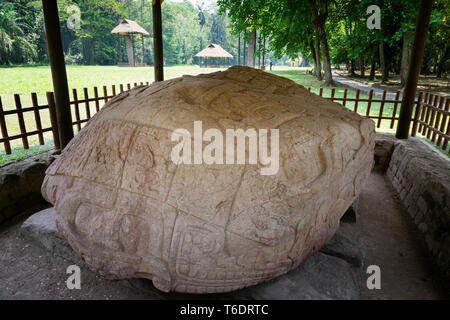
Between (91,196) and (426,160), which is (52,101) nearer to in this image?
(91,196)

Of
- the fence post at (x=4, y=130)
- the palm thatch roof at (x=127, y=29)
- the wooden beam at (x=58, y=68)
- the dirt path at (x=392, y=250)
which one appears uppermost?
the palm thatch roof at (x=127, y=29)

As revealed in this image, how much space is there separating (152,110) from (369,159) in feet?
5.83

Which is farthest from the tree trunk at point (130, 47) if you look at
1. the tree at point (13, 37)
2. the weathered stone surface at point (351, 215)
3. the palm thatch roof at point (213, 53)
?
the weathered stone surface at point (351, 215)

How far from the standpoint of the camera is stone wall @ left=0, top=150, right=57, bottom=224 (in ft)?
9.87

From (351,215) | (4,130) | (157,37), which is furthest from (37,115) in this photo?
(351,215)

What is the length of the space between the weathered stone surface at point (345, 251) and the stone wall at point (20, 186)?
3021 millimetres

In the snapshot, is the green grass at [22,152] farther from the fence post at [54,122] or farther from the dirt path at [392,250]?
the dirt path at [392,250]

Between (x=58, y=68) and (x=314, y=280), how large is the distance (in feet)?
12.3

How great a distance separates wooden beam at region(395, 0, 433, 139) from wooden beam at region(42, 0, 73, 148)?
4.83 metres

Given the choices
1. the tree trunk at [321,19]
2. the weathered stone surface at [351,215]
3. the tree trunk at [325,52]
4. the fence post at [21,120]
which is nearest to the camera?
the weathered stone surface at [351,215]

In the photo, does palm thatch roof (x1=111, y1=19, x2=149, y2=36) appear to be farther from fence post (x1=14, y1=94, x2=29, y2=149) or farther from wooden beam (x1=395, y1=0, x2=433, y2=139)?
wooden beam (x1=395, y1=0, x2=433, y2=139)

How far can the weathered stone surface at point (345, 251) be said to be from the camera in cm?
224

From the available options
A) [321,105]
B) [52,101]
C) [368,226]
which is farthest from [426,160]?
[52,101]

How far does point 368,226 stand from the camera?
→ 3172 mm
